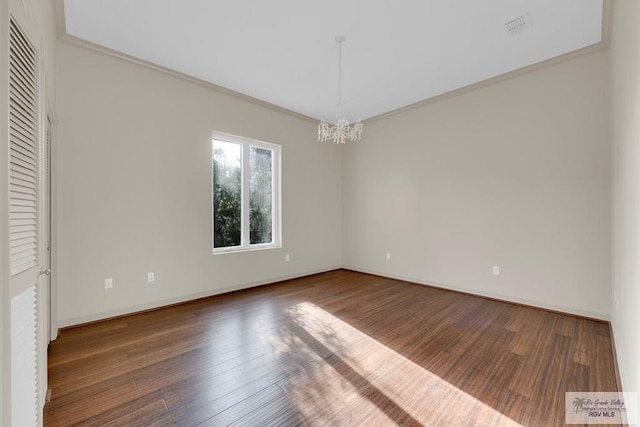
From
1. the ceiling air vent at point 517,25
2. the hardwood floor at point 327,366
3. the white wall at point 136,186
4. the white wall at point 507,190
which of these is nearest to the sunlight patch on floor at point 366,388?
the hardwood floor at point 327,366

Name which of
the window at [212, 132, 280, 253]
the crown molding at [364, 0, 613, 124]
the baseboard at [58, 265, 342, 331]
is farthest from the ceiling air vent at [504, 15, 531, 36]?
the baseboard at [58, 265, 342, 331]

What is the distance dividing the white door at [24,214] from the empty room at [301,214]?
16 millimetres

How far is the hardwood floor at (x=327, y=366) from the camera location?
165 cm

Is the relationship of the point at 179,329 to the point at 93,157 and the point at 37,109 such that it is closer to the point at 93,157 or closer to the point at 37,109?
the point at 93,157

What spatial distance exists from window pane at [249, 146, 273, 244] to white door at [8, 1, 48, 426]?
3164mm

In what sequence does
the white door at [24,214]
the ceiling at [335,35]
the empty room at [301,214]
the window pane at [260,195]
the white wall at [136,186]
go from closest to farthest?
the white door at [24,214], the empty room at [301,214], the ceiling at [335,35], the white wall at [136,186], the window pane at [260,195]

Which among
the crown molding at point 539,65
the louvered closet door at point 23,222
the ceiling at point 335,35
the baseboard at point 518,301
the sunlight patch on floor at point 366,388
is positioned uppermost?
the ceiling at point 335,35

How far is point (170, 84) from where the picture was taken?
11.4 ft

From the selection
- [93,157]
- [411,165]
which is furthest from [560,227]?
[93,157]

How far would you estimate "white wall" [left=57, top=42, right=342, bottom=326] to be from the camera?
9.26 feet

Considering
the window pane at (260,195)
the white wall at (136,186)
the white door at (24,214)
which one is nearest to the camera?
the white door at (24,214)

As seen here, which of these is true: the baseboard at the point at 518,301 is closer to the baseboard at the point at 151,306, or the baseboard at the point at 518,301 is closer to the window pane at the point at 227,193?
the baseboard at the point at 151,306

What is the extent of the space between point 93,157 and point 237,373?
2711 millimetres

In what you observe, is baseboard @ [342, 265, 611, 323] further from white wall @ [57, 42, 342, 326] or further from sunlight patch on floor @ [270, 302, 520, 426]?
white wall @ [57, 42, 342, 326]
